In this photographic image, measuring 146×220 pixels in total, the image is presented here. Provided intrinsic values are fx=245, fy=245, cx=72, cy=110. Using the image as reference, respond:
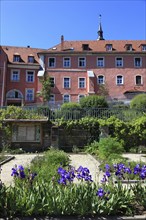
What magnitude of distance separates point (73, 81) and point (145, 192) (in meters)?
37.0

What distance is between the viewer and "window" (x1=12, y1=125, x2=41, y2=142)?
1756 centimetres

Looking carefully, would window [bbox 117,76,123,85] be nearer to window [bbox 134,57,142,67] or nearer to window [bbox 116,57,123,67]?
window [bbox 116,57,123,67]

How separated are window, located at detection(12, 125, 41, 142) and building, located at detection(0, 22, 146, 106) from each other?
75.4ft

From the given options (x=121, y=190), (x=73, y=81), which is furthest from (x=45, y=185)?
(x=73, y=81)

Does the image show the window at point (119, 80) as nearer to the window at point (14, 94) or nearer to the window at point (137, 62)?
the window at point (137, 62)

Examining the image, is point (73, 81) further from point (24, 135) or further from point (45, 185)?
point (45, 185)

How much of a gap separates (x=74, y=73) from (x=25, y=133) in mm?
25797

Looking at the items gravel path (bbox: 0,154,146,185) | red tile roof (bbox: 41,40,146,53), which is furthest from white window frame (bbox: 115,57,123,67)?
gravel path (bbox: 0,154,146,185)

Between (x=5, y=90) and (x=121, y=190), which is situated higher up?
(x=5, y=90)

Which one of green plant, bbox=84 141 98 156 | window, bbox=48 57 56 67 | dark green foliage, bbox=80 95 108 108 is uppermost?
window, bbox=48 57 56 67

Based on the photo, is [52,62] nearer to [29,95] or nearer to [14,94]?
[29,95]

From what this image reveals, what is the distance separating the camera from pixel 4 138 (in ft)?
57.7

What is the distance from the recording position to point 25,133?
58.0 feet

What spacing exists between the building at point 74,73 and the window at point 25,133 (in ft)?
75.4
